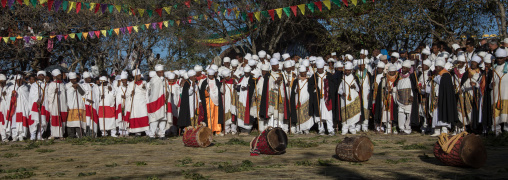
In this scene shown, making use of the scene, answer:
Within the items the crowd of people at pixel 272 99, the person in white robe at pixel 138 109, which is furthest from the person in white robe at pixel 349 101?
the person in white robe at pixel 138 109

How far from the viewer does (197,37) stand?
891 inches

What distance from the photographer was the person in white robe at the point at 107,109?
13.7m

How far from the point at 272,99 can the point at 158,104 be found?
267 cm

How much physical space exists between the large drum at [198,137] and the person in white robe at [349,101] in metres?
3.70

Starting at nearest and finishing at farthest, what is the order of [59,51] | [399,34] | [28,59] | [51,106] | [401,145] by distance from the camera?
[401,145], [51,106], [399,34], [28,59], [59,51]

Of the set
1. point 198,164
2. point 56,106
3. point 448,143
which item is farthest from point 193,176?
point 56,106

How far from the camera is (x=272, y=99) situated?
12930 millimetres

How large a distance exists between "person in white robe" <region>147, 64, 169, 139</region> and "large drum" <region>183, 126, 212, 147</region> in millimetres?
2219

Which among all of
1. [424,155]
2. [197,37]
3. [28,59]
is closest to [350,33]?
[197,37]

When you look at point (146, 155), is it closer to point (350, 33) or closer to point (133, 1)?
point (350, 33)

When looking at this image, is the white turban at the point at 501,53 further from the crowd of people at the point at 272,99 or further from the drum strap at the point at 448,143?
the drum strap at the point at 448,143

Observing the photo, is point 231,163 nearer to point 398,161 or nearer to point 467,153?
point 398,161

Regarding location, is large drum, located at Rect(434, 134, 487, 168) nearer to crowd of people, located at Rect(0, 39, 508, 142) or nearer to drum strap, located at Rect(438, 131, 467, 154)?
drum strap, located at Rect(438, 131, 467, 154)

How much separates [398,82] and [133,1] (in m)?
12.5
